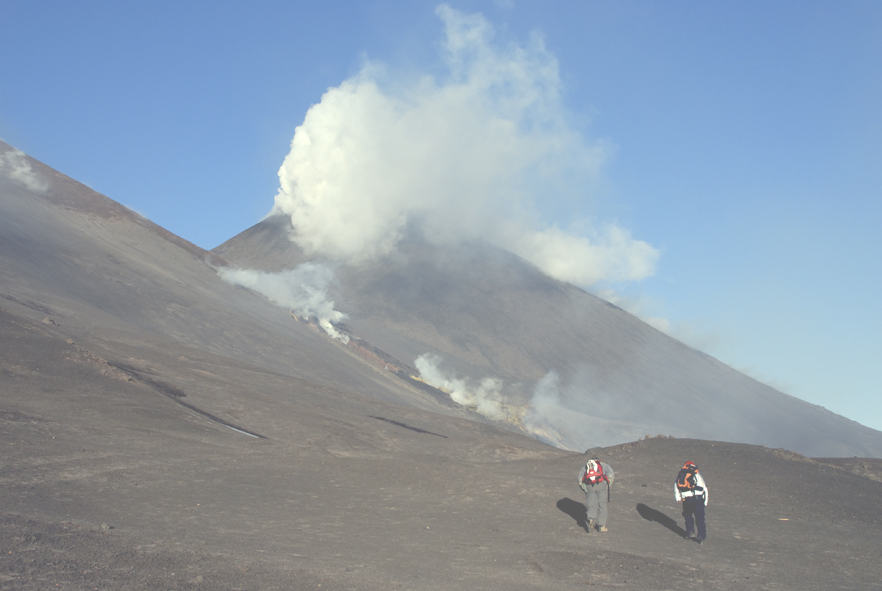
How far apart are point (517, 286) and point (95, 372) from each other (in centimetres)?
9027

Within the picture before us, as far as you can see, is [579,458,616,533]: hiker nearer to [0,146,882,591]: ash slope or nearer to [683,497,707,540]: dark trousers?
[0,146,882,591]: ash slope

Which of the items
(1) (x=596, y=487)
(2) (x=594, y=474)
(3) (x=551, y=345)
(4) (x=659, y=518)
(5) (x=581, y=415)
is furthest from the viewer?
(3) (x=551, y=345)

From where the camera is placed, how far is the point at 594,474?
934cm

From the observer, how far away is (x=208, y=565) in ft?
20.4

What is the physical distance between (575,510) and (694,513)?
7.87 ft

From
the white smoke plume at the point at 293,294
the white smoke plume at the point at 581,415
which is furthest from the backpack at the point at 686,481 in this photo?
the white smoke plume at the point at 293,294

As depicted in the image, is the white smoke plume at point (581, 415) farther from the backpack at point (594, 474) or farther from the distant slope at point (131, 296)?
the backpack at point (594, 474)

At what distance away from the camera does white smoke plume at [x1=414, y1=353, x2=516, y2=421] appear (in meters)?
57.3

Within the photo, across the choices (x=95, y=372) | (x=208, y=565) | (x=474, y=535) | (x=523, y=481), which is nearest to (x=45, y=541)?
(x=208, y=565)

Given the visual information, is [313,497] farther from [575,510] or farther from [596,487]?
[596,487]

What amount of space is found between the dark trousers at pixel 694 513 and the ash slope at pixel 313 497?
22 cm

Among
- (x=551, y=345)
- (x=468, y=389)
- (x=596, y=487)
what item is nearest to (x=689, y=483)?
(x=596, y=487)

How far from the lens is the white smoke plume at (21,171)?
51.0m

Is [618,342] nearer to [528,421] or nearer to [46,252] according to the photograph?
[528,421]
